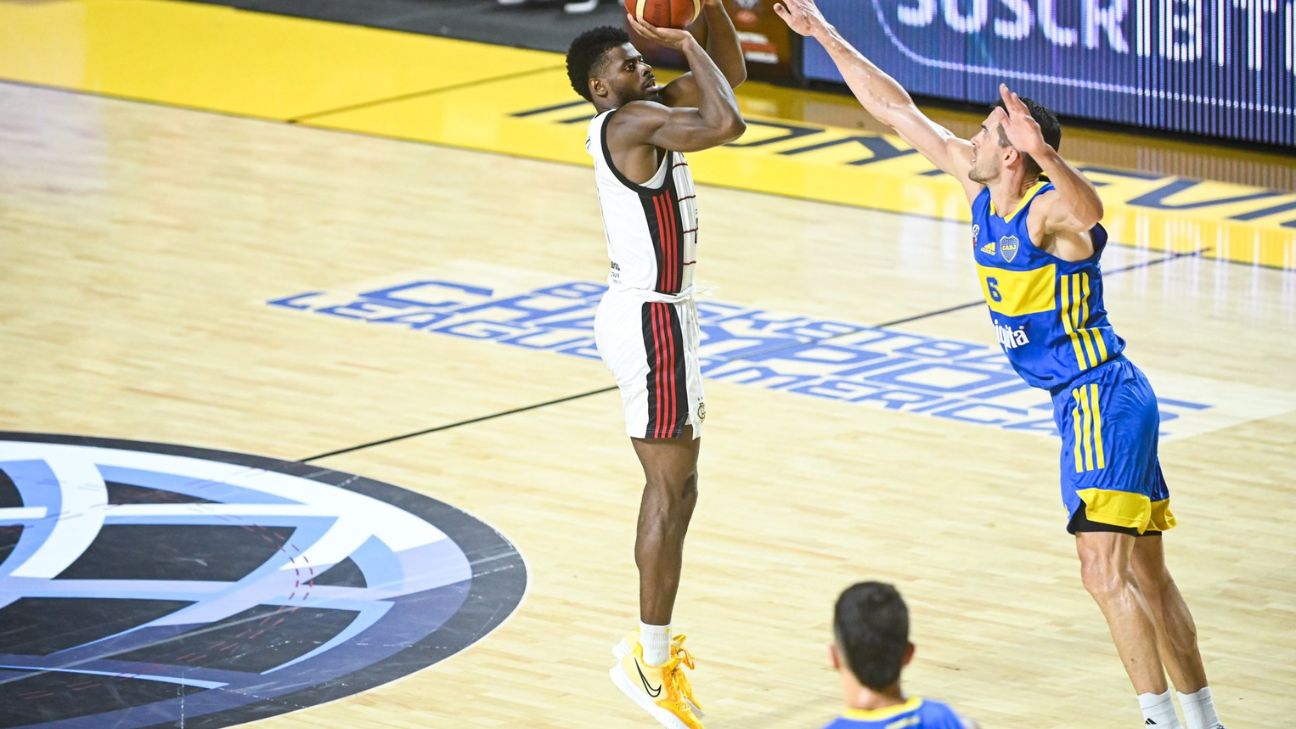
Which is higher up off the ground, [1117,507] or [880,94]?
[880,94]

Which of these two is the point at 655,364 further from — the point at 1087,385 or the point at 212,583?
the point at 212,583

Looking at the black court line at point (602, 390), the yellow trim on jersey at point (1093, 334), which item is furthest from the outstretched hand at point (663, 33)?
the black court line at point (602, 390)

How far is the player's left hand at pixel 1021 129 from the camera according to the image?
5.98 metres

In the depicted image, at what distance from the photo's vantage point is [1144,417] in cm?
621

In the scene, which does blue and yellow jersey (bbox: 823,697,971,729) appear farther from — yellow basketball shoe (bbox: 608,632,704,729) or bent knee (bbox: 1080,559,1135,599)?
yellow basketball shoe (bbox: 608,632,704,729)

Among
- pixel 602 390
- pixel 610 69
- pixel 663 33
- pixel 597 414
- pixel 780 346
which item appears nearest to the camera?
pixel 663 33

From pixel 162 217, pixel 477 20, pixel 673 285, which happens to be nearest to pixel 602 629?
pixel 673 285

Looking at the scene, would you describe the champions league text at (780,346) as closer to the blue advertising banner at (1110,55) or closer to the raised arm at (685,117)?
the raised arm at (685,117)

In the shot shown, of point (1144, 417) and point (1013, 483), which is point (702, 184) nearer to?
point (1013, 483)

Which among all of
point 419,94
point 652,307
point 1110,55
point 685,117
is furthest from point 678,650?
point 419,94

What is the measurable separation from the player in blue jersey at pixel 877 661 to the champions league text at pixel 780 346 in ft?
18.8

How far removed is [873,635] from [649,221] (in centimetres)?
284

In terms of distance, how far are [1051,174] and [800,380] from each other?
15.0 feet

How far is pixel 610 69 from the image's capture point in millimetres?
6824
